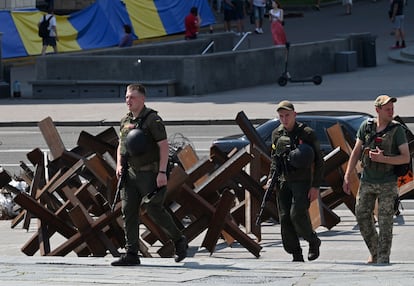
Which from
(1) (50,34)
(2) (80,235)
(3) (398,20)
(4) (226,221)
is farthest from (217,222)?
(3) (398,20)

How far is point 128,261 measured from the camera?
35.7ft

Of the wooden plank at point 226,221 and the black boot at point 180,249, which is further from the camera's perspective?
the wooden plank at point 226,221

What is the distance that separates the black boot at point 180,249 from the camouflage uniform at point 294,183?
982 mm

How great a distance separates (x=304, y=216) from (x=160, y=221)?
1.34 metres

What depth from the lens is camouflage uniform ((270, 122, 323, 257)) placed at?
11180 mm

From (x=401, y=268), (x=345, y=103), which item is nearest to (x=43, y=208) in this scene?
(x=401, y=268)

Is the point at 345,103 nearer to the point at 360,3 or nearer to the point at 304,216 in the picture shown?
the point at 304,216

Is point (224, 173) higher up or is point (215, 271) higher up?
point (224, 173)

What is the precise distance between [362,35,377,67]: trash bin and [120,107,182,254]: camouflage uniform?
91.5 feet

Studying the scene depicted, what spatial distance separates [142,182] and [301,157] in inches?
57.9

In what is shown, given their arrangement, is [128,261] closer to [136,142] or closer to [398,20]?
[136,142]

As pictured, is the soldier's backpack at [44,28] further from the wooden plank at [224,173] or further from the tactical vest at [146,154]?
the tactical vest at [146,154]

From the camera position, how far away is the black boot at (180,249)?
36.3ft

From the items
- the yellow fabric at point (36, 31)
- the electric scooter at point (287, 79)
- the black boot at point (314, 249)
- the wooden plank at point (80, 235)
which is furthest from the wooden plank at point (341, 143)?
the yellow fabric at point (36, 31)
